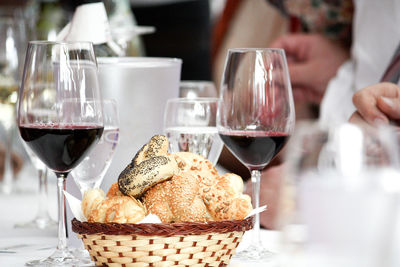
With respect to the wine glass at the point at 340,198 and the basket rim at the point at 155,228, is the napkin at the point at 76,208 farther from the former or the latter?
the wine glass at the point at 340,198

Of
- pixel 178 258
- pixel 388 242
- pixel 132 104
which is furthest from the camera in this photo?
pixel 132 104

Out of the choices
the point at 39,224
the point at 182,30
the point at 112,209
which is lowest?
the point at 39,224

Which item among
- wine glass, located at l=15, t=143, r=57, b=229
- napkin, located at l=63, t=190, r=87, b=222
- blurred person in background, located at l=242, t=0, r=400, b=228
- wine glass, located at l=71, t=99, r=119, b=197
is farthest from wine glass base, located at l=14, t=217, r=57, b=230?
blurred person in background, located at l=242, t=0, r=400, b=228

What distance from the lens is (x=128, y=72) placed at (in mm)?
742

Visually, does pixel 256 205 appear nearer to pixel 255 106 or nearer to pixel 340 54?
pixel 255 106

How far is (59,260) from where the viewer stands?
60cm

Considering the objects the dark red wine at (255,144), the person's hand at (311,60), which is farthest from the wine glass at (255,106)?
the person's hand at (311,60)

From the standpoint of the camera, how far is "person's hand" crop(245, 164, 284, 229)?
0.78 metres

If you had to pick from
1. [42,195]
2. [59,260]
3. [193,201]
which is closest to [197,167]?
[193,201]

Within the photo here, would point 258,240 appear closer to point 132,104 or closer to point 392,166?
point 132,104

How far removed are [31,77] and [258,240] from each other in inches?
11.4

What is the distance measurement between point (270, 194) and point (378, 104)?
0.65 ft

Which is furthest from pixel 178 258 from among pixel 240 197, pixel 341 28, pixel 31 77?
pixel 341 28

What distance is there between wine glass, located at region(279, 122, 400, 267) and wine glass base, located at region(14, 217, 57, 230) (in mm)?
608
